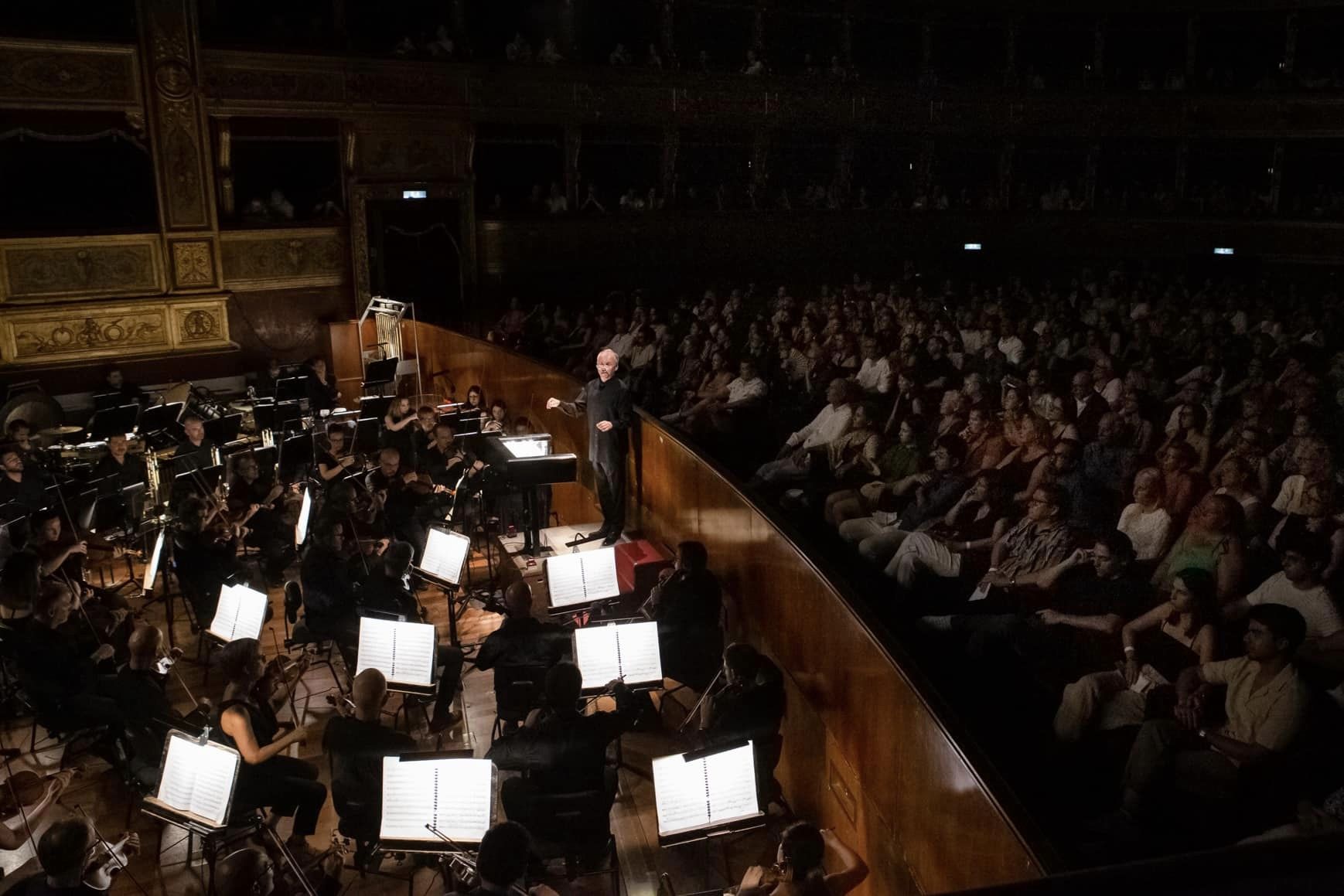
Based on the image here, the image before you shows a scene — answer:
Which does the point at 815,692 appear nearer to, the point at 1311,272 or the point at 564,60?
the point at 564,60

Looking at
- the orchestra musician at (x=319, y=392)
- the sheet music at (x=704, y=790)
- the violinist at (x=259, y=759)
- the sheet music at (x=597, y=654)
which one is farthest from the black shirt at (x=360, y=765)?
the orchestra musician at (x=319, y=392)

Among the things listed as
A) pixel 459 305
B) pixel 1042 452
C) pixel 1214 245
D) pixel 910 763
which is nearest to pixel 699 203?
pixel 459 305

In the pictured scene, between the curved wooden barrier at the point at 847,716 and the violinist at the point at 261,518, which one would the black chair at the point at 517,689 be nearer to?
the curved wooden barrier at the point at 847,716

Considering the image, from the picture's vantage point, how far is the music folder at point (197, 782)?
→ 409 cm

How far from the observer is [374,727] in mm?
4453

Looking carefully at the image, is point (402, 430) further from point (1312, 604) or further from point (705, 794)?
point (1312, 604)

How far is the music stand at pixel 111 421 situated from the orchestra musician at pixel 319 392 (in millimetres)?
2493

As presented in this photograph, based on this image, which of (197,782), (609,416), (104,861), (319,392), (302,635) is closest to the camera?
(104,861)

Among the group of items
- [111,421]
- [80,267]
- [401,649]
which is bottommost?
[401,649]

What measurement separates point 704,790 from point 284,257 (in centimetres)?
1268

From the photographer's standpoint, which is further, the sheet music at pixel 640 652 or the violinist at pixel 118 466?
the violinist at pixel 118 466

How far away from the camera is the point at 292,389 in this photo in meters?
11.8

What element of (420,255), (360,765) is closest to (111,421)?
(360,765)

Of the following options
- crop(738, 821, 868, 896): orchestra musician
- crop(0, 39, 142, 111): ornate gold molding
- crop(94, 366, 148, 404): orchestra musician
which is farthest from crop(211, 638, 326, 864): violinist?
crop(0, 39, 142, 111): ornate gold molding
